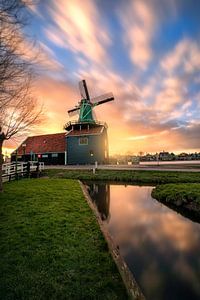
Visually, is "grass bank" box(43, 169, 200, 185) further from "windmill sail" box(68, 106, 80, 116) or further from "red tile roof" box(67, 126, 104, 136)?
"windmill sail" box(68, 106, 80, 116)

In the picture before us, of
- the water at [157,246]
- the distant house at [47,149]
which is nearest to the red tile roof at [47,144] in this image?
the distant house at [47,149]

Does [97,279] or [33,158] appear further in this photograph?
[33,158]

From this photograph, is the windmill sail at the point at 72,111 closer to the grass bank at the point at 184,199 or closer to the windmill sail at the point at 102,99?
the windmill sail at the point at 102,99

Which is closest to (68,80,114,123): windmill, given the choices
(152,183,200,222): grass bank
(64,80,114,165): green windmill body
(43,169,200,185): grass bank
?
(64,80,114,165): green windmill body

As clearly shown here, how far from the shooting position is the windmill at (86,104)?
47312 millimetres

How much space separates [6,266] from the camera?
18.0 ft

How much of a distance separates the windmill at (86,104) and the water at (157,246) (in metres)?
32.9

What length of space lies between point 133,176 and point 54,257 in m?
22.6

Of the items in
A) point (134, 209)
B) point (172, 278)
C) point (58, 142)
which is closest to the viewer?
point (172, 278)

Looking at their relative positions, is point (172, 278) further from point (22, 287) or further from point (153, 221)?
point (153, 221)

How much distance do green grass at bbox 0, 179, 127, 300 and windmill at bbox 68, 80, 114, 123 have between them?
37800 millimetres

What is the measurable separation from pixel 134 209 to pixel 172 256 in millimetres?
6940

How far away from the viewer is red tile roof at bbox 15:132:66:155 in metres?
46.9

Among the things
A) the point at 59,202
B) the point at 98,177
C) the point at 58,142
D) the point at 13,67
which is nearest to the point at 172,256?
the point at 59,202
